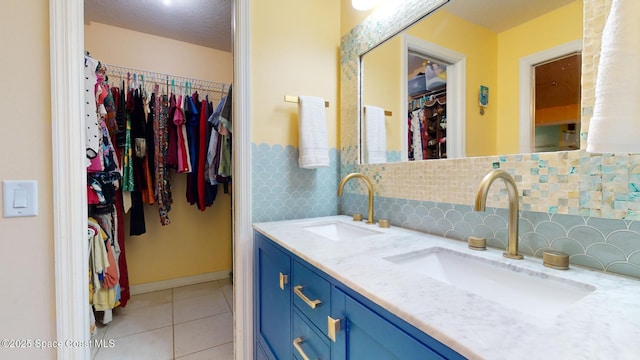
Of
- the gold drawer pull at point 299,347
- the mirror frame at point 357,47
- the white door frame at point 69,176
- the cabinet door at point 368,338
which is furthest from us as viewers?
the mirror frame at point 357,47

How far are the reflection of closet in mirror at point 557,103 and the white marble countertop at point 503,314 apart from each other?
341mm

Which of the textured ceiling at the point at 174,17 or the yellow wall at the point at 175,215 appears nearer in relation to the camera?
the textured ceiling at the point at 174,17

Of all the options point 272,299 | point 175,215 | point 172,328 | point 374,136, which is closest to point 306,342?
point 272,299

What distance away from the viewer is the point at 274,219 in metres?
1.39

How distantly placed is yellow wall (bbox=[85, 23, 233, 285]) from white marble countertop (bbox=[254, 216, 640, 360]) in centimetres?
213

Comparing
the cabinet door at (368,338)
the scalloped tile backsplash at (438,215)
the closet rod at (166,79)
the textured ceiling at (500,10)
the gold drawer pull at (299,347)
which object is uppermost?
the closet rod at (166,79)

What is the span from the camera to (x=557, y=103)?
0.73 m

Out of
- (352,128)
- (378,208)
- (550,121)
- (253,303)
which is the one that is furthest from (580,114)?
(253,303)

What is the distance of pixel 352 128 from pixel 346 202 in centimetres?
44

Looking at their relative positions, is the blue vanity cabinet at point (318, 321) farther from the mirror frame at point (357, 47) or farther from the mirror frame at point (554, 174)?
the mirror frame at point (357, 47)

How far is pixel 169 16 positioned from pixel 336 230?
2162 millimetres

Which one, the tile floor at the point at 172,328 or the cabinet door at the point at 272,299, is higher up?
the cabinet door at the point at 272,299

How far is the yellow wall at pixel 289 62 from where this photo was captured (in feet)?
4.46

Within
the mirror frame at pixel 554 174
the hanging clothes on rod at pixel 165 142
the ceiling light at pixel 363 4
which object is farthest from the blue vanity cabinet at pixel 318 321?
the ceiling light at pixel 363 4
